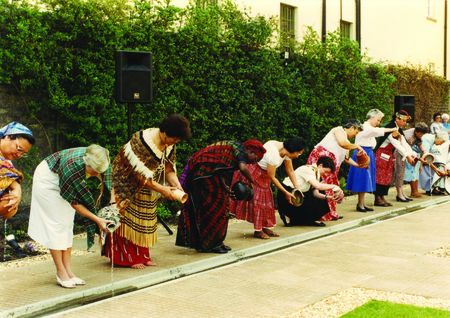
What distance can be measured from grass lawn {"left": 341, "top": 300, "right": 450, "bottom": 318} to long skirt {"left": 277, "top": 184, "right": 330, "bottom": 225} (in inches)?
187

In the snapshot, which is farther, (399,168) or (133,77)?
(399,168)

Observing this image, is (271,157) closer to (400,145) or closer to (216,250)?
(216,250)

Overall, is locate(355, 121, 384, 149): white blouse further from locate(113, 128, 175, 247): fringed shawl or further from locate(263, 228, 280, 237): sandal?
locate(113, 128, 175, 247): fringed shawl

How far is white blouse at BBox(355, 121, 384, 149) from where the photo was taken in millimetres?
12839

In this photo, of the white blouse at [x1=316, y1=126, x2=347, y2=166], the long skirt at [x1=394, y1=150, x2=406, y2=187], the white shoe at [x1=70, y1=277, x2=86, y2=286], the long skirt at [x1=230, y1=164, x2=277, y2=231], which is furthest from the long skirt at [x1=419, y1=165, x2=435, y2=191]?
the white shoe at [x1=70, y1=277, x2=86, y2=286]

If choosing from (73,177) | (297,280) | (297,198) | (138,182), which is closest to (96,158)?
(73,177)

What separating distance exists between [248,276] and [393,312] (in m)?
2.00

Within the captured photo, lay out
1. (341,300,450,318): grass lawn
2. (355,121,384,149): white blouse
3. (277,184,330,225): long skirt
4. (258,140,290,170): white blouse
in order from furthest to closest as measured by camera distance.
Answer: (355,121,384,149): white blouse
(277,184,330,225): long skirt
(258,140,290,170): white blouse
(341,300,450,318): grass lawn

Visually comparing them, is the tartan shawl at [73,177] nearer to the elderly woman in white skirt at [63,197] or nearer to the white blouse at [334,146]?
the elderly woman in white skirt at [63,197]

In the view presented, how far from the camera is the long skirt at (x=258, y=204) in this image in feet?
32.8

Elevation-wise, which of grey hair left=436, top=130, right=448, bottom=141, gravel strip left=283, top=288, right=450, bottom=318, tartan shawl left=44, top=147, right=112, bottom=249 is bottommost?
gravel strip left=283, top=288, right=450, bottom=318

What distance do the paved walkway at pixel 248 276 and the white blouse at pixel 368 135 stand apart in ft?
8.69

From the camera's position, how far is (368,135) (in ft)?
42.7

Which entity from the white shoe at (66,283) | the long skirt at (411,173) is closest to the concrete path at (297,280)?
the white shoe at (66,283)
